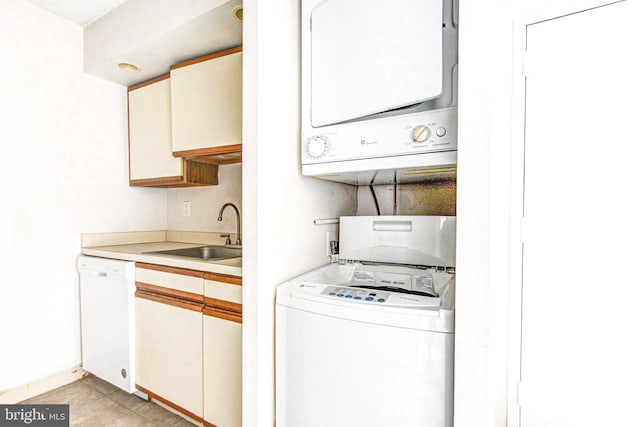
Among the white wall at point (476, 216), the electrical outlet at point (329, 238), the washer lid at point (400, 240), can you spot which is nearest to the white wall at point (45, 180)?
the electrical outlet at point (329, 238)

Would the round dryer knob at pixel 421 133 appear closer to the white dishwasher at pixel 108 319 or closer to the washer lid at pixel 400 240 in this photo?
the washer lid at pixel 400 240

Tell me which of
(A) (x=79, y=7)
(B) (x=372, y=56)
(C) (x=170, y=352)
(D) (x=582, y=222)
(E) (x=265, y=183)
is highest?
(A) (x=79, y=7)

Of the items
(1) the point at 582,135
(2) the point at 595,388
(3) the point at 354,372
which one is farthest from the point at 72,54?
(2) the point at 595,388

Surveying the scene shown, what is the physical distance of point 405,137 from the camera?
113cm

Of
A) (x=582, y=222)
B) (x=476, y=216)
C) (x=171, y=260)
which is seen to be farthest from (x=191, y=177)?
(x=582, y=222)

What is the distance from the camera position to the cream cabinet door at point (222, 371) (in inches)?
54.6

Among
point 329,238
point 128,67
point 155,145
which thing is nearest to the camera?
point 329,238

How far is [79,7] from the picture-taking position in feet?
6.26

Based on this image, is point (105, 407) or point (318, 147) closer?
point (318, 147)

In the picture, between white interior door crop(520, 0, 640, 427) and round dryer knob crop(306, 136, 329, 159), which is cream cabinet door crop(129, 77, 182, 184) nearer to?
round dryer knob crop(306, 136, 329, 159)

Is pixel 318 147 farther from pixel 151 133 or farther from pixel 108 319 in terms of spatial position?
pixel 108 319

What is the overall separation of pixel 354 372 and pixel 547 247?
1.12m

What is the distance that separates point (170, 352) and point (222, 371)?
391 mm

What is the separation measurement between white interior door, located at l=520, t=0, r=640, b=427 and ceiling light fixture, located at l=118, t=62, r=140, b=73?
2.37 meters
